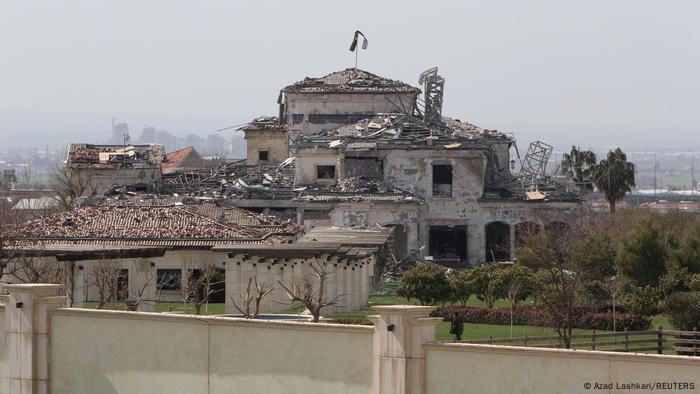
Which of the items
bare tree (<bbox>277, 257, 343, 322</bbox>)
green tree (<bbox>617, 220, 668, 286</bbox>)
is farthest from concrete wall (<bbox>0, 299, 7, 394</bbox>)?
green tree (<bbox>617, 220, 668, 286</bbox>)

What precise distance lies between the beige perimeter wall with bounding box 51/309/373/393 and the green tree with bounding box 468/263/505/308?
26.4 meters

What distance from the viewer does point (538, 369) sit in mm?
25766

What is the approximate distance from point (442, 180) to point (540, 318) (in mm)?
35041

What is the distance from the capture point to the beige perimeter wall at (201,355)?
2777 cm

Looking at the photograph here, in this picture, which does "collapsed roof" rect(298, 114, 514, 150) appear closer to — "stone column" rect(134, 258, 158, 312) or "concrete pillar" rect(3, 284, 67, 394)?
"stone column" rect(134, 258, 158, 312)

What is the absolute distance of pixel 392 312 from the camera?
26.7 m

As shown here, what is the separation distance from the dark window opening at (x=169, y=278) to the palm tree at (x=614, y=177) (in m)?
48.2

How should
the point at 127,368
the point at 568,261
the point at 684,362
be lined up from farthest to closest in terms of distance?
the point at 568,261 < the point at 127,368 < the point at 684,362

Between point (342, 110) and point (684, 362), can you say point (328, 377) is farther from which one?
point (342, 110)

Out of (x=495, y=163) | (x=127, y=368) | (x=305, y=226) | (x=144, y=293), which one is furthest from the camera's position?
(x=495, y=163)

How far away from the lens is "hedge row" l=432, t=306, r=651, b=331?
167 ft

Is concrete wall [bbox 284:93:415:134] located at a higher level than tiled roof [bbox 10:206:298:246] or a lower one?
higher

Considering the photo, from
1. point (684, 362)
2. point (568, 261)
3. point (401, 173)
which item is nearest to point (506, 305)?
point (568, 261)

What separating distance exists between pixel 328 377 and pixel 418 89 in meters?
70.6
